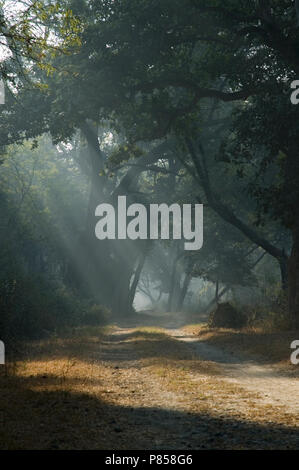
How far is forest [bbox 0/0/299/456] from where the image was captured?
7.07m

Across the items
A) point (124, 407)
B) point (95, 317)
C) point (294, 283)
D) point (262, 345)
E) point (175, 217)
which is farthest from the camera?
point (175, 217)

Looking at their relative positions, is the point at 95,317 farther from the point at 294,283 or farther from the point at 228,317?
the point at 294,283

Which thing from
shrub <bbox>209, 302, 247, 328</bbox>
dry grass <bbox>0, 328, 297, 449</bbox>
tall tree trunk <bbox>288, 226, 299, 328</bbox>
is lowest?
shrub <bbox>209, 302, 247, 328</bbox>

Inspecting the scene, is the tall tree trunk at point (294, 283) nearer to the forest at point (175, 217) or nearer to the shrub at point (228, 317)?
the forest at point (175, 217)

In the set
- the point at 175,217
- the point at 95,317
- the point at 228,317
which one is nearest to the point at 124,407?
the point at 228,317

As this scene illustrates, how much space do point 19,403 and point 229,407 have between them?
2912 millimetres

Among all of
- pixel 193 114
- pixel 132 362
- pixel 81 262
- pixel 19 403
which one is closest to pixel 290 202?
pixel 193 114

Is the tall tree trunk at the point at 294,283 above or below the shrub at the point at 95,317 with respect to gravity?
above

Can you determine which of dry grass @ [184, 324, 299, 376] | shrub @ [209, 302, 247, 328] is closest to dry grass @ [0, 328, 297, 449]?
dry grass @ [184, 324, 299, 376]

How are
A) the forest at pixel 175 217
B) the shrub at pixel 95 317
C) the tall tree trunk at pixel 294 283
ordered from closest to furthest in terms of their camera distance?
the forest at pixel 175 217 → the tall tree trunk at pixel 294 283 → the shrub at pixel 95 317

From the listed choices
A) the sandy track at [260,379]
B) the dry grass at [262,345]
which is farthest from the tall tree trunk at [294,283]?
the sandy track at [260,379]

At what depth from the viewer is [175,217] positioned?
45.1m

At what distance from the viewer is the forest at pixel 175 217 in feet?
23.2

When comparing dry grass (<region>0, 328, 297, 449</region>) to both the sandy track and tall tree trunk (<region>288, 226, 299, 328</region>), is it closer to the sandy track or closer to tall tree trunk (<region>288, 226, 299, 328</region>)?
the sandy track
